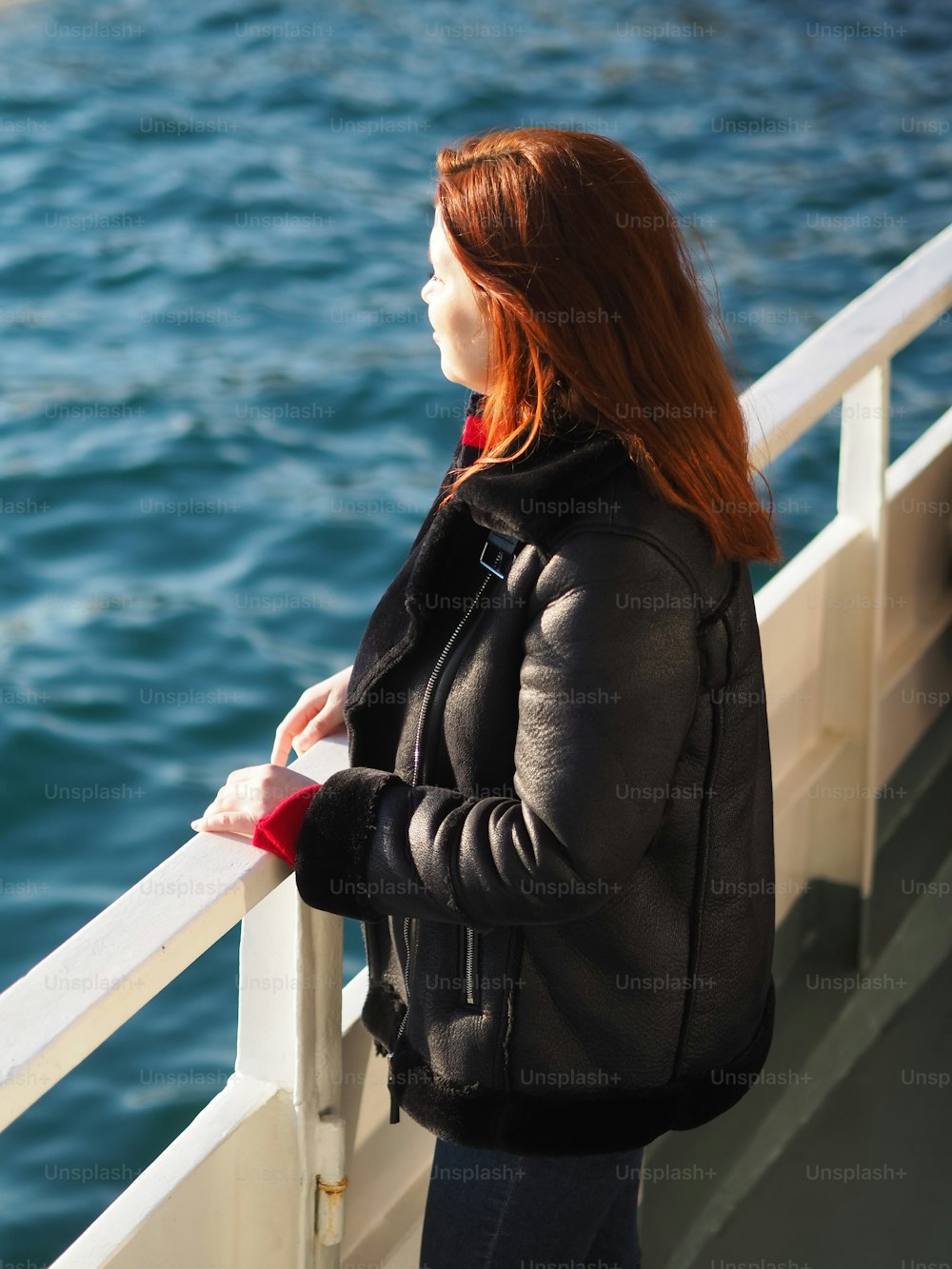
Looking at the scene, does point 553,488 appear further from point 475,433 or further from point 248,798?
point 248,798

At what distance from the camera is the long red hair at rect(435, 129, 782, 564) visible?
130 centimetres

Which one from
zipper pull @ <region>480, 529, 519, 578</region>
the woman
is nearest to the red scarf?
the woman

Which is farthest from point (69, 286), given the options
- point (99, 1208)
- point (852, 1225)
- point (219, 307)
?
point (852, 1225)

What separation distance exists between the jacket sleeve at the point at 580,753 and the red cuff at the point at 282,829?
0.09 meters

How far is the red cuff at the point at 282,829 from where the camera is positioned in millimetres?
1396

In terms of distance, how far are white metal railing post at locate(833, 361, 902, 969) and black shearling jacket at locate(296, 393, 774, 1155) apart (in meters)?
1.04

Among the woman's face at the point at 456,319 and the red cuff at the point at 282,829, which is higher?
the woman's face at the point at 456,319

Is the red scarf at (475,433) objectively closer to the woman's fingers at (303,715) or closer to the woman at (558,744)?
the woman at (558,744)

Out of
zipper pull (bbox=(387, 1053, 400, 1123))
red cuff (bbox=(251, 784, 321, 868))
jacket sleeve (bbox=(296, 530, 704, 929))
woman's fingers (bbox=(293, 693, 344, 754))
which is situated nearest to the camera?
jacket sleeve (bbox=(296, 530, 704, 929))

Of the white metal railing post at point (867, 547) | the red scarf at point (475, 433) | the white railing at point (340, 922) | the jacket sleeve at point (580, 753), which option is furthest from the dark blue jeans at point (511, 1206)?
the white metal railing post at point (867, 547)

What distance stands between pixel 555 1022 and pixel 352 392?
3.59 m

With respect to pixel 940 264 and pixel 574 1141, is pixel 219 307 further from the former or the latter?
pixel 574 1141

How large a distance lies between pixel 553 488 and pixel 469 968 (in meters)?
0.43

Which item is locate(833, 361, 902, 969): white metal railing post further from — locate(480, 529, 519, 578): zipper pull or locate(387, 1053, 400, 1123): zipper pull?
locate(387, 1053, 400, 1123): zipper pull
